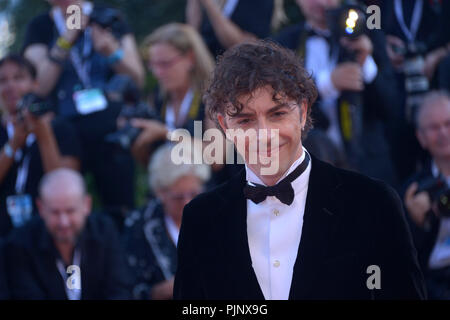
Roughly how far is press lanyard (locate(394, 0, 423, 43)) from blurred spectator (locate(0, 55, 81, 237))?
7.02ft

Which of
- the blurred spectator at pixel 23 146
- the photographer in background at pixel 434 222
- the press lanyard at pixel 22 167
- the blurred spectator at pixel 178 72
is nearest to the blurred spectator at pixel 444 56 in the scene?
the photographer in background at pixel 434 222

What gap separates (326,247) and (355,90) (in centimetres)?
215

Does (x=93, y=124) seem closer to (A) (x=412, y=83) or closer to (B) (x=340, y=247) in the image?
(A) (x=412, y=83)

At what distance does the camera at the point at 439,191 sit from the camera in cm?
383

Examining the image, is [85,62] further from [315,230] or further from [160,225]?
[315,230]

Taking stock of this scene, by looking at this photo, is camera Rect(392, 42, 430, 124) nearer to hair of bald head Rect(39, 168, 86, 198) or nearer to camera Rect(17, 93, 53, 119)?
hair of bald head Rect(39, 168, 86, 198)

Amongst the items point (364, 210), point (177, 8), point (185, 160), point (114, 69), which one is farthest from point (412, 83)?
point (177, 8)

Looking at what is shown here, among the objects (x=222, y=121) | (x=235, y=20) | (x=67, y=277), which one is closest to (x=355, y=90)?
(x=235, y=20)

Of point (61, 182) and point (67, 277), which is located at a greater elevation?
point (61, 182)

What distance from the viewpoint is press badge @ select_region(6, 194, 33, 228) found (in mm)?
4660

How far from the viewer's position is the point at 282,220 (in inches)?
94.2

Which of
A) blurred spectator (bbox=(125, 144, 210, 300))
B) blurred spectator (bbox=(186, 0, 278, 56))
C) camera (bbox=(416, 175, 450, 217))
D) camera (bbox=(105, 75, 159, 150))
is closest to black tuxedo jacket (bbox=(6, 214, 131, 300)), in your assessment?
blurred spectator (bbox=(125, 144, 210, 300))

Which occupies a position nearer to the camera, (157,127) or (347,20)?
(347,20)
